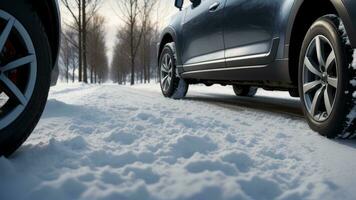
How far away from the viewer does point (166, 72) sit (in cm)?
596

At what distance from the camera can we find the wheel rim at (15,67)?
177cm

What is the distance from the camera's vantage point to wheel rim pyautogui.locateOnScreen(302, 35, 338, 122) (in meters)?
2.42

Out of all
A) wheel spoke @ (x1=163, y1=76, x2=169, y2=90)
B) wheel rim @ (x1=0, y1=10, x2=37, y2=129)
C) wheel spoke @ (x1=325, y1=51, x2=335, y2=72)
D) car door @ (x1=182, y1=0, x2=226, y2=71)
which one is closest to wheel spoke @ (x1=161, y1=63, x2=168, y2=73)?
wheel spoke @ (x1=163, y1=76, x2=169, y2=90)

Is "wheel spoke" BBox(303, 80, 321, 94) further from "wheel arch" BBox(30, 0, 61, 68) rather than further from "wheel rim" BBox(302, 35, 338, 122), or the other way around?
"wheel arch" BBox(30, 0, 61, 68)

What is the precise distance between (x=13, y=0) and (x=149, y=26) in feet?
86.4

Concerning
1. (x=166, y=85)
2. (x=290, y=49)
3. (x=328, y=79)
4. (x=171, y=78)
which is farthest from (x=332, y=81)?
(x=166, y=85)

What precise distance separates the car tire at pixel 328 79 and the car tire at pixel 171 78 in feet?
9.48

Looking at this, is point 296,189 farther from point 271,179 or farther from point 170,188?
point 170,188

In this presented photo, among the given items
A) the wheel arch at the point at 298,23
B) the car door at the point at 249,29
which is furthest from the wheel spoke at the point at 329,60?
the car door at the point at 249,29

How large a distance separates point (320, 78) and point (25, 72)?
1936 mm

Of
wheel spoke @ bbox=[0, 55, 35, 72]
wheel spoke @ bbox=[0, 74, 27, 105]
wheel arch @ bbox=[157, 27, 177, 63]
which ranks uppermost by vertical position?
wheel arch @ bbox=[157, 27, 177, 63]

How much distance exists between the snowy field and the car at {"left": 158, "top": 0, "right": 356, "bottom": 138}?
0.23 m

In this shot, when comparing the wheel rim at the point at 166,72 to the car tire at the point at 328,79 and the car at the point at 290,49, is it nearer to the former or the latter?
the car at the point at 290,49

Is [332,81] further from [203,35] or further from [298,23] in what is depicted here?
[203,35]
